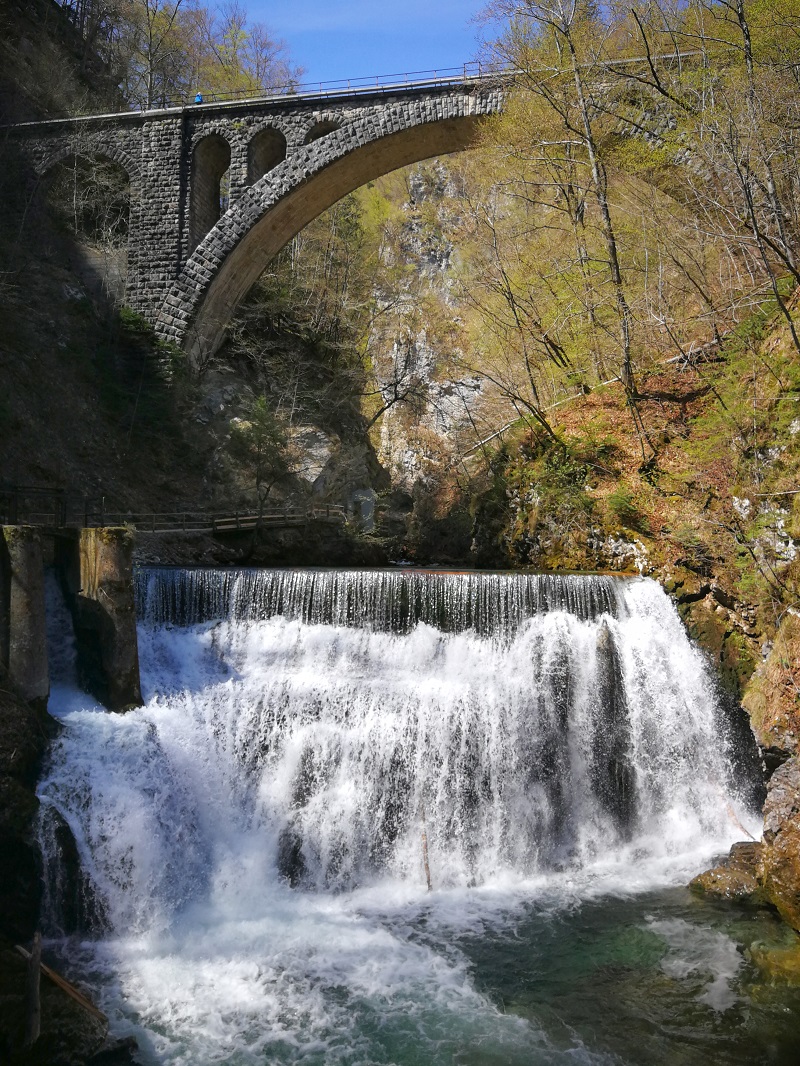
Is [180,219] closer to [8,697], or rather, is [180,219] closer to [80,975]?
[8,697]

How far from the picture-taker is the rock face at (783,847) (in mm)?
7543

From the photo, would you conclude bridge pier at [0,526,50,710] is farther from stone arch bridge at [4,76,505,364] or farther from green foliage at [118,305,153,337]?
stone arch bridge at [4,76,505,364]

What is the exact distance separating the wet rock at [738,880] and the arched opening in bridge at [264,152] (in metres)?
20.1

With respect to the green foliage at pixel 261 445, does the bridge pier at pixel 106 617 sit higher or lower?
lower

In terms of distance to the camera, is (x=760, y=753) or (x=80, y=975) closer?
(x=80, y=975)

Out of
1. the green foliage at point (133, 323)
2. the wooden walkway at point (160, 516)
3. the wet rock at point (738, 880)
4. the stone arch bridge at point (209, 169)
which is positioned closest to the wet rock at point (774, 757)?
the wet rock at point (738, 880)

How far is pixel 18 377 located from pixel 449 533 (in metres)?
11.2

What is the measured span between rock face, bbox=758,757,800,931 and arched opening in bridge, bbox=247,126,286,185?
19933 millimetres

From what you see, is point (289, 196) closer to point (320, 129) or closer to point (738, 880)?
point (320, 129)

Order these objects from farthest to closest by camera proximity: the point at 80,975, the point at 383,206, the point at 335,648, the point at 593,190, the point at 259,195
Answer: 1. the point at 383,206
2. the point at 259,195
3. the point at 593,190
4. the point at 335,648
5. the point at 80,975

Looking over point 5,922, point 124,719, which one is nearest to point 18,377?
point 124,719

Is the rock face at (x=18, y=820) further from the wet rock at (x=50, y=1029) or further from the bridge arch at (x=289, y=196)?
the bridge arch at (x=289, y=196)

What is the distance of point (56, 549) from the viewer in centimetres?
1045

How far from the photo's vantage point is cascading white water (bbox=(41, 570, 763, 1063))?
7082 millimetres
